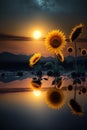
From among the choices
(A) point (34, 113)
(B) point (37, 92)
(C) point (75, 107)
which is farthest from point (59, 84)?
(A) point (34, 113)

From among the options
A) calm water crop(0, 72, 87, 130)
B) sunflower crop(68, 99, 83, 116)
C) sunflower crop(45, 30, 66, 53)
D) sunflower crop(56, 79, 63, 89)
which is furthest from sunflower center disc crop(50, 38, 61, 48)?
sunflower crop(68, 99, 83, 116)

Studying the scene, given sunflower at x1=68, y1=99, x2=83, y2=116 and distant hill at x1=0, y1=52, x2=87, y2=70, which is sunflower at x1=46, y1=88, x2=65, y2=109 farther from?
distant hill at x1=0, y1=52, x2=87, y2=70

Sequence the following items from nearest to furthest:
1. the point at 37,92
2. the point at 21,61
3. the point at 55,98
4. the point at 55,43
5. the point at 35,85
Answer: the point at 55,98
the point at 37,92
the point at 35,85
the point at 55,43
the point at 21,61

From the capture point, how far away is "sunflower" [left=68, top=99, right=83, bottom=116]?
1488 millimetres

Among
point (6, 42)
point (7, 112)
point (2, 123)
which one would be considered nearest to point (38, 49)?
point (6, 42)

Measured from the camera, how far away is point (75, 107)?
5.20 feet

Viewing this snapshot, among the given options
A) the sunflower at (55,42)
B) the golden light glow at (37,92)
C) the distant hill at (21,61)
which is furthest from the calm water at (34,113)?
the distant hill at (21,61)

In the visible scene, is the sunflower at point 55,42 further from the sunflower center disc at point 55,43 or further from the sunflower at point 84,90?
the sunflower at point 84,90

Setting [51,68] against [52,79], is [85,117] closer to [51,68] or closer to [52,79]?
[52,79]

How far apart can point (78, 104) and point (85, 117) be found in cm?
26

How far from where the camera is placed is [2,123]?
1.31 m

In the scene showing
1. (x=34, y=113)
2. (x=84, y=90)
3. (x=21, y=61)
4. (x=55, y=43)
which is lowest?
(x=34, y=113)

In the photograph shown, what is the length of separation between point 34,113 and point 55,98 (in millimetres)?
303

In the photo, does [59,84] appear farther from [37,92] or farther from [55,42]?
[55,42]
